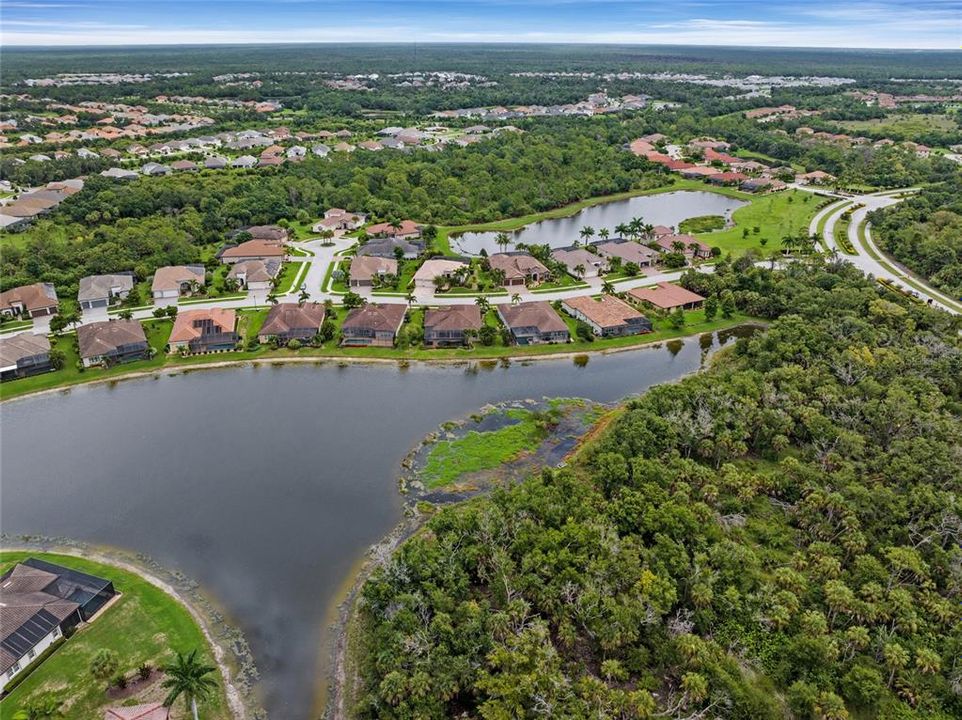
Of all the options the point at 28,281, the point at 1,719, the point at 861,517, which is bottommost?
the point at 1,719

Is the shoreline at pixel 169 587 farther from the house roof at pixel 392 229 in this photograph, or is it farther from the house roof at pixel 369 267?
the house roof at pixel 392 229

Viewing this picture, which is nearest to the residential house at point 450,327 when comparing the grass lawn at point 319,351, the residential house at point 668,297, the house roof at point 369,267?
the grass lawn at point 319,351

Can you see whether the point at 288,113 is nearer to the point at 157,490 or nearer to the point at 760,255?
the point at 760,255

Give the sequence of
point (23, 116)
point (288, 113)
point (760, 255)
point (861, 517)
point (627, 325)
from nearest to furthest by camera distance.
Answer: point (861, 517), point (627, 325), point (760, 255), point (23, 116), point (288, 113)

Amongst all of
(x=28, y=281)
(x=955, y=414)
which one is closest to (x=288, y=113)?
(x=28, y=281)

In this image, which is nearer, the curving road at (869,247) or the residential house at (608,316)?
the residential house at (608,316)

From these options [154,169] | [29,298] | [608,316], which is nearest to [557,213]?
[608,316]

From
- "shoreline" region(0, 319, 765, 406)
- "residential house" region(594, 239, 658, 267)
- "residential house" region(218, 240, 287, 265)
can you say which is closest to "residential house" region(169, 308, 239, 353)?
"shoreline" region(0, 319, 765, 406)
